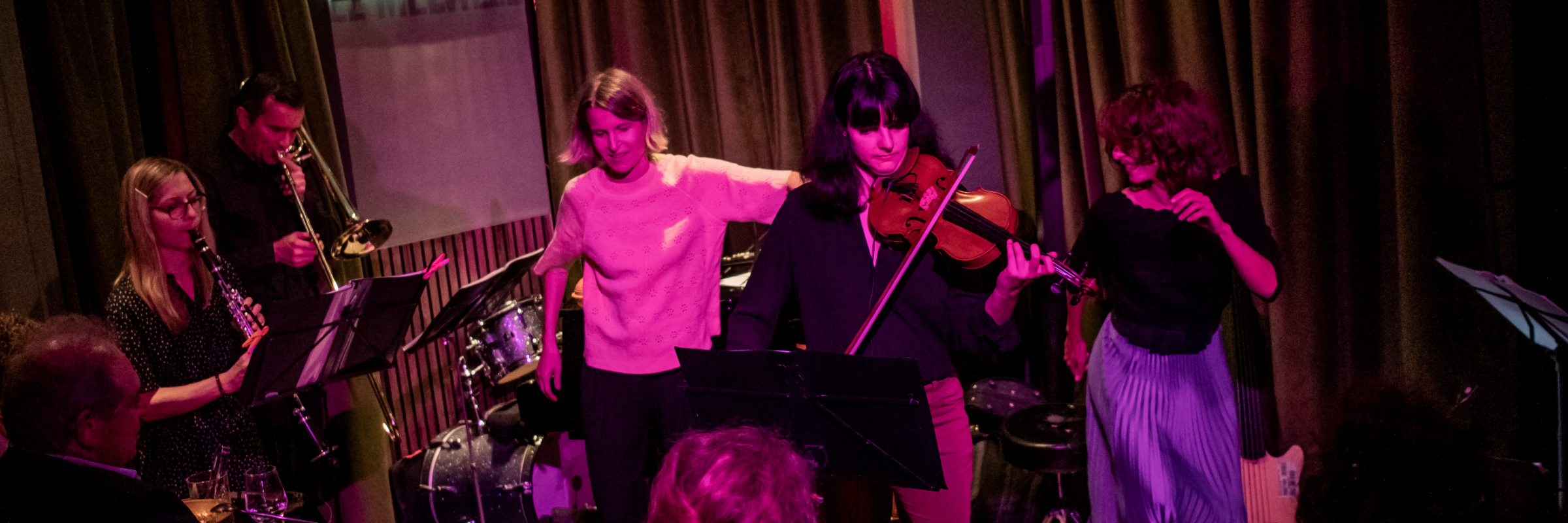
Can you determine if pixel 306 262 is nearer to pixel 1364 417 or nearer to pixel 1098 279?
pixel 1098 279

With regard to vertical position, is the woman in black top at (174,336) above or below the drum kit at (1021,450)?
above

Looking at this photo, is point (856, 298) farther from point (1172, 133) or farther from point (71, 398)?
point (71, 398)

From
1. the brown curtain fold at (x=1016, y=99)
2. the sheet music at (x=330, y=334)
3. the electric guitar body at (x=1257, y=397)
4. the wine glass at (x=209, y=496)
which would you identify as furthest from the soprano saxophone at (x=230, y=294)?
the electric guitar body at (x=1257, y=397)

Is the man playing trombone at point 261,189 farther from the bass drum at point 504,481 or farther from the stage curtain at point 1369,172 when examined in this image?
the stage curtain at point 1369,172

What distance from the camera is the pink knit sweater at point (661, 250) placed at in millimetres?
2602

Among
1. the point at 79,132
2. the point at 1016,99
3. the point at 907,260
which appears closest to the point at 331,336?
the point at 79,132

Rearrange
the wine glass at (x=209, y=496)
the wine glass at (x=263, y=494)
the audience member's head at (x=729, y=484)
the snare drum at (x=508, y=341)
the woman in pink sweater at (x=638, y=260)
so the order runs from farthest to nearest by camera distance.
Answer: the snare drum at (x=508, y=341)
the woman in pink sweater at (x=638, y=260)
the wine glass at (x=263, y=494)
the wine glass at (x=209, y=496)
the audience member's head at (x=729, y=484)

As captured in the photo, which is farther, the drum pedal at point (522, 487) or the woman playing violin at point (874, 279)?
the drum pedal at point (522, 487)

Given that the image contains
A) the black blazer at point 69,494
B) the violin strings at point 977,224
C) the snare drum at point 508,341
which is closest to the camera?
the black blazer at point 69,494

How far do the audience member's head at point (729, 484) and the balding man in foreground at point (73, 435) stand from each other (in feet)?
3.20

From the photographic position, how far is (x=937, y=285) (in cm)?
202

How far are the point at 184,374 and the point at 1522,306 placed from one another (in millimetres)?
3240

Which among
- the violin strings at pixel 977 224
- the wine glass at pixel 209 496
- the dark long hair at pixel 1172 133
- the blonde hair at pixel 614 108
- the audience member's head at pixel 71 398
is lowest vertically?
the wine glass at pixel 209 496

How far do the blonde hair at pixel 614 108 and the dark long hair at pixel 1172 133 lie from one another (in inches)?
46.0
